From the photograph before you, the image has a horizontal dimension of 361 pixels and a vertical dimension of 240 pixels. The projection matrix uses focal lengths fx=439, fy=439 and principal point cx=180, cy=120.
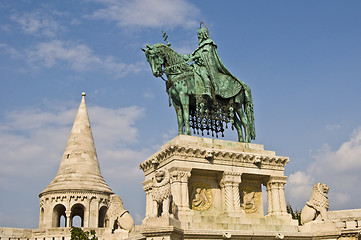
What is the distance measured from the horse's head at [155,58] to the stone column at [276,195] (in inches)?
303

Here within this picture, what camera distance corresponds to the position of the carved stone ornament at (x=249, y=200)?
2136 centimetres

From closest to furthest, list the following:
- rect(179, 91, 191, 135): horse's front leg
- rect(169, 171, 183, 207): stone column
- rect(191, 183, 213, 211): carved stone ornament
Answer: rect(169, 171, 183, 207): stone column
rect(191, 183, 213, 211): carved stone ornament
rect(179, 91, 191, 135): horse's front leg

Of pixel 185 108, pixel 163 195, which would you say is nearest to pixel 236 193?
pixel 185 108

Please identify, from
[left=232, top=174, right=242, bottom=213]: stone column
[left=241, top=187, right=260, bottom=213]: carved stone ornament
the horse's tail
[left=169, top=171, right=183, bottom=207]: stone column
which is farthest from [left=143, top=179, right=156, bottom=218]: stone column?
the horse's tail

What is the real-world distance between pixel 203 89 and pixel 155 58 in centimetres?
283

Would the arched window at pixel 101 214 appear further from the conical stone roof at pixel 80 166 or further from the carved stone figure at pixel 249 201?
the carved stone figure at pixel 249 201

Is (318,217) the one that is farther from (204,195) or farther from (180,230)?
(180,230)

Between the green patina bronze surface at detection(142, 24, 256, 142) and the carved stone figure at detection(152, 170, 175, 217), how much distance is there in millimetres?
4169

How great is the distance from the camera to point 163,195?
55.4ft

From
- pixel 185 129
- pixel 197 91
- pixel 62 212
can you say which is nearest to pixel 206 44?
pixel 197 91

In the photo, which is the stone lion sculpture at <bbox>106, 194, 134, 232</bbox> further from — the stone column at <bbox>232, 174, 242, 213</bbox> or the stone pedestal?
the stone column at <bbox>232, 174, 242, 213</bbox>

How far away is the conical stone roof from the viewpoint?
126 ft

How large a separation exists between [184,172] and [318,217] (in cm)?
664

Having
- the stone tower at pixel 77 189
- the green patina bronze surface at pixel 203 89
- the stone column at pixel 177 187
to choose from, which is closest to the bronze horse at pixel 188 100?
the green patina bronze surface at pixel 203 89
